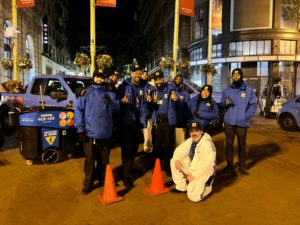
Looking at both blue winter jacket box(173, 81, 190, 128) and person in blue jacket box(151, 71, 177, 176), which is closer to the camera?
person in blue jacket box(151, 71, 177, 176)

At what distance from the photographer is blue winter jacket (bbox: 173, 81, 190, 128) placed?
20.2 ft

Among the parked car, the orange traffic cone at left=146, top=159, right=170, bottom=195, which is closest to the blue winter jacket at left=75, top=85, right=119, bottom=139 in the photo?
the orange traffic cone at left=146, top=159, right=170, bottom=195

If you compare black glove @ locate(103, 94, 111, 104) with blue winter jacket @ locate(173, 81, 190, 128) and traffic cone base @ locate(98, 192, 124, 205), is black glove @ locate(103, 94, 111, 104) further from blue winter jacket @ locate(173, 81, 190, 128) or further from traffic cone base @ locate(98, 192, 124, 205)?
blue winter jacket @ locate(173, 81, 190, 128)

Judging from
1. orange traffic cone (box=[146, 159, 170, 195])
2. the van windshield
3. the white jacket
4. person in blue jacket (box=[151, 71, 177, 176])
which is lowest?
orange traffic cone (box=[146, 159, 170, 195])

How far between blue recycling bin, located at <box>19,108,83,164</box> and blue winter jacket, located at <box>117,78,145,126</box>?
6.00 feet

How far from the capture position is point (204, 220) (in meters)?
4.27

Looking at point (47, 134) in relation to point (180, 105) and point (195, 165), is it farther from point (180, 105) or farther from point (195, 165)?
point (195, 165)

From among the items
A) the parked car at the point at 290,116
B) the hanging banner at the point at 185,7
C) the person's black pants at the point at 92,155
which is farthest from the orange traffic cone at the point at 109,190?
the hanging banner at the point at 185,7

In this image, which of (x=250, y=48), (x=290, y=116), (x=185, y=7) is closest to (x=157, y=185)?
(x=290, y=116)

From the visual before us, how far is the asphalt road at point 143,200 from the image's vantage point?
433 cm

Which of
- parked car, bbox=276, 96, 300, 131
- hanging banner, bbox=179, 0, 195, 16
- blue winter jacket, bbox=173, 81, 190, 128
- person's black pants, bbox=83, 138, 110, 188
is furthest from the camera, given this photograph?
hanging banner, bbox=179, 0, 195, 16

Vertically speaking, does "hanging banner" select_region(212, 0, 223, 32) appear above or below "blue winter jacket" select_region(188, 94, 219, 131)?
above

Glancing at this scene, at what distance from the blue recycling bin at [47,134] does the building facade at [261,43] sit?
19.8 meters

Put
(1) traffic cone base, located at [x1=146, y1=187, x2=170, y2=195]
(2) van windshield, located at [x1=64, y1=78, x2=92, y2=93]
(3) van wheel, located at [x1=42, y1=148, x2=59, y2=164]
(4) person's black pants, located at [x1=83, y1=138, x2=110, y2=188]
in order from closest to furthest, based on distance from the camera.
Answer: (4) person's black pants, located at [x1=83, y1=138, x2=110, y2=188], (1) traffic cone base, located at [x1=146, y1=187, x2=170, y2=195], (3) van wheel, located at [x1=42, y1=148, x2=59, y2=164], (2) van windshield, located at [x1=64, y1=78, x2=92, y2=93]
